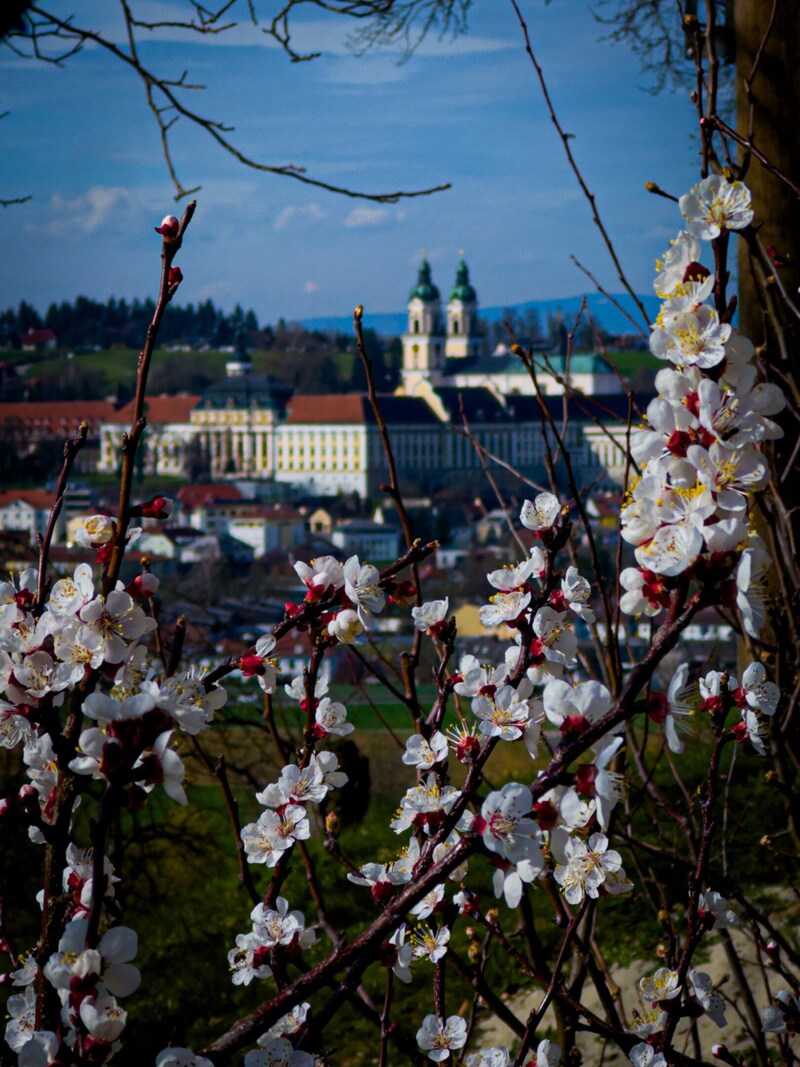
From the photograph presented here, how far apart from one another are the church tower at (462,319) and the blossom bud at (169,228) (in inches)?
389

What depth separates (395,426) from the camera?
26.9 feet

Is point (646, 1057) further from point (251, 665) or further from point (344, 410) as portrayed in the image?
point (344, 410)

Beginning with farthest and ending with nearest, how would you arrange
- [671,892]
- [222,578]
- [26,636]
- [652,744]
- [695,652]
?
[222,578]
[652,744]
[695,652]
[671,892]
[26,636]

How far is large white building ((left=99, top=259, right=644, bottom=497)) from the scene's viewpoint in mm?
7207

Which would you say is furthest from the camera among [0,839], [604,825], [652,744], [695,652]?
[652,744]

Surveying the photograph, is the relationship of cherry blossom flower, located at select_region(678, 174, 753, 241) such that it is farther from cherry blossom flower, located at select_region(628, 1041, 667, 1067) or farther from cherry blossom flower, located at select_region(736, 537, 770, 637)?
cherry blossom flower, located at select_region(628, 1041, 667, 1067)

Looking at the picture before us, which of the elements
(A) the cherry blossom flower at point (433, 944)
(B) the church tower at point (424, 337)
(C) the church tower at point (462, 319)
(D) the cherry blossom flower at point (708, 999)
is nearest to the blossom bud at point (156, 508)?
(A) the cherry blossom flower at point (433, 944)

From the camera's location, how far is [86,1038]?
465 millimetres

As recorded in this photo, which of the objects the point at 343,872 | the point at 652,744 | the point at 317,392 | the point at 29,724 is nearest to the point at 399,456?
the point at 317,392

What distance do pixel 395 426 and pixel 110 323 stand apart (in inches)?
88.5

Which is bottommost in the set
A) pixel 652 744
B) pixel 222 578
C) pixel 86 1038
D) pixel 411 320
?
pixel 411 320

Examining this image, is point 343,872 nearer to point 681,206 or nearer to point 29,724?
point 29,724

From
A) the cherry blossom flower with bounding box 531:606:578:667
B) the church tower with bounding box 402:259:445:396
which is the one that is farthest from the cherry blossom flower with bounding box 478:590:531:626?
the church tower with bounding box 402:259:445:396

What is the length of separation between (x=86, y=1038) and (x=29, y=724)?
0.17 metres
